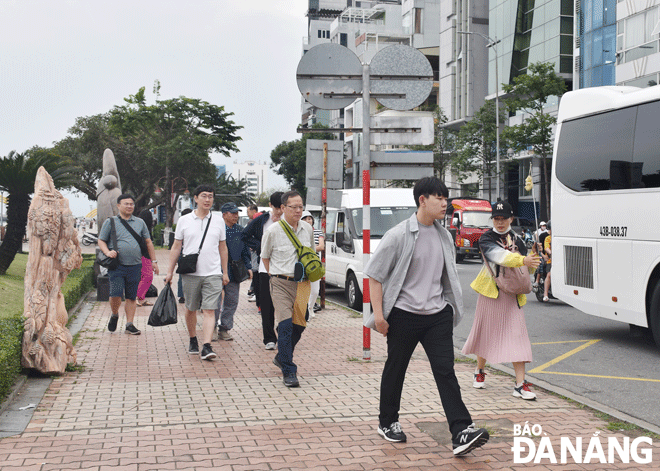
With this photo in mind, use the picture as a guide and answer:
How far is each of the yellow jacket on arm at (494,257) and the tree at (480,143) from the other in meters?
39.9

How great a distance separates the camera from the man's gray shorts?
316 inches

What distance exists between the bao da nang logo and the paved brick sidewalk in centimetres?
5

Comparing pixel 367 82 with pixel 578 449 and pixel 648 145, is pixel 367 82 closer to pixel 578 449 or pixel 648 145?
pixel 648 145

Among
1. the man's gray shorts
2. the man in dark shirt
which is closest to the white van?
the man in dark shirt

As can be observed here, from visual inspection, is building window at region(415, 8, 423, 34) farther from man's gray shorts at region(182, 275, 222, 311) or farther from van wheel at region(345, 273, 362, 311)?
man's gray shorts at region(182, 275, 222, 311)

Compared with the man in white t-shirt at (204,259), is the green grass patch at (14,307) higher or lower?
lower

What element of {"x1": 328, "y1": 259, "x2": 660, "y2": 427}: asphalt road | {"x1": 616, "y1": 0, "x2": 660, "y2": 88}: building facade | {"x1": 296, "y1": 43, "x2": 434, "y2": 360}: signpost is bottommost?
{"x1": 328, "y1": 259, "x2": 660, "y2": 427}: asphalt road

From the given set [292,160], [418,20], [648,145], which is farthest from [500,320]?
[292,160]

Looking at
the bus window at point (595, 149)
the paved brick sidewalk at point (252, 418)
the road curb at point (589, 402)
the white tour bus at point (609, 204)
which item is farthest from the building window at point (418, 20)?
the road curb at point (589, 402)

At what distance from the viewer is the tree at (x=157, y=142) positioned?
4478cm

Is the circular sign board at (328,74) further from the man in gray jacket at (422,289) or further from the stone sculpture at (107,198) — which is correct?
the stone sculpture at (107,198)

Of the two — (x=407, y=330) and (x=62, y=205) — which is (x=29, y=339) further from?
(x=407, y=330)

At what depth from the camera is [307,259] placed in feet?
23.6

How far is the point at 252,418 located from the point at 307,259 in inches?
78.3
